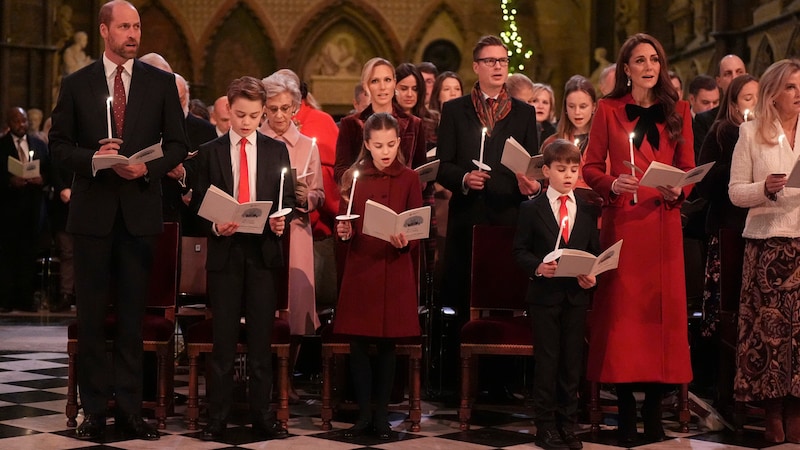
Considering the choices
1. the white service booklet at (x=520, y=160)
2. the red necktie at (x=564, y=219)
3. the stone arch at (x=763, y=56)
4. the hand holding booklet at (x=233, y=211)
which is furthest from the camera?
the stone arch at (x=763, y=56)

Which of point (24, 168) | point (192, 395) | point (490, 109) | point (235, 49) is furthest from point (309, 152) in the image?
point (235, 49)

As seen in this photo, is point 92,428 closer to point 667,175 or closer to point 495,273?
point 495,273

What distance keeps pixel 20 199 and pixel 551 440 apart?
723 centimetres

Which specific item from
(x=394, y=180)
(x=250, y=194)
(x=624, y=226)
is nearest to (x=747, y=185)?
(x=624, y=226)

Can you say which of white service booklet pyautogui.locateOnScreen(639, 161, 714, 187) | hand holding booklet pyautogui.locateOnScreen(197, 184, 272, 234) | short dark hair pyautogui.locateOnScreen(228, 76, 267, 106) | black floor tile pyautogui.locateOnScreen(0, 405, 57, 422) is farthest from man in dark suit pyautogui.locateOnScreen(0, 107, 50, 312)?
white service booklet pyautogui.locateOnScreen(639, 161, 714, 187)

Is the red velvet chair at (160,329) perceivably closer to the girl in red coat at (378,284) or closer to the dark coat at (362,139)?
the girl in red coat at (378,284)

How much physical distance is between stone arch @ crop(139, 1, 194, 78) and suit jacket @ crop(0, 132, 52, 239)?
6.29 meters

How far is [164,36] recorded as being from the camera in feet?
55.4

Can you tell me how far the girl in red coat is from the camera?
204 inches

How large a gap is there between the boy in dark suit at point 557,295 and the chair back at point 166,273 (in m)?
1.68

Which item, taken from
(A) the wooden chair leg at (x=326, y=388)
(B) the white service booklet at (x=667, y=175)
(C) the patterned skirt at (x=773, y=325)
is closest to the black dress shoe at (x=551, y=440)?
(C) the patterned skirt at (x=773, y=325)

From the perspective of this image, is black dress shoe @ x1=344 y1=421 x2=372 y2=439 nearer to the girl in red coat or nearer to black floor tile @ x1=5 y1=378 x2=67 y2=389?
the girl in red coat

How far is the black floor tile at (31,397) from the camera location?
604 cm

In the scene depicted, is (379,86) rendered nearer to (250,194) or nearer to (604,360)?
(250,194)
